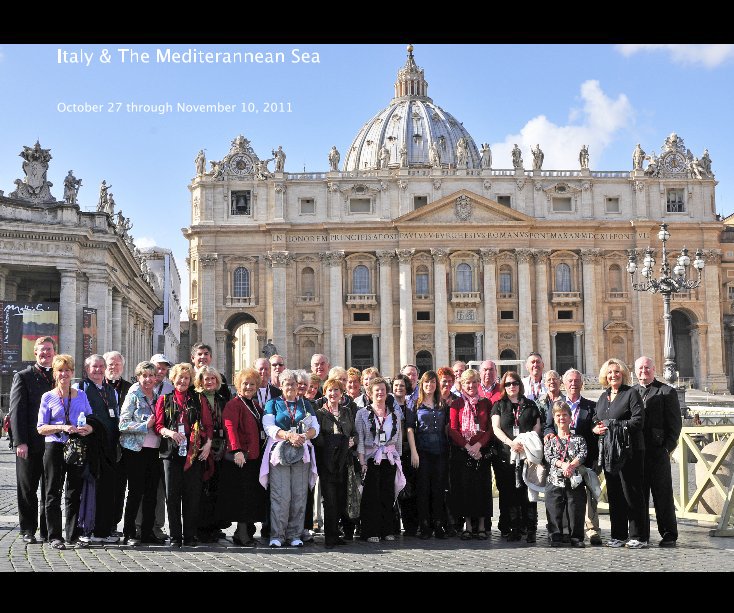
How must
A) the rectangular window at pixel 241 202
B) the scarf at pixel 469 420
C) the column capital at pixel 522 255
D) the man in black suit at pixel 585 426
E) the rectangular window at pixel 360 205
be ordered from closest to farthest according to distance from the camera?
1. the man in black suit at pixel 585 426
2. the scarf at pixel 469 420
3. the column capital at pixel 522 255
4. the rectangular window at pixel 360 205
5. the rectangular window at pixel 241 202

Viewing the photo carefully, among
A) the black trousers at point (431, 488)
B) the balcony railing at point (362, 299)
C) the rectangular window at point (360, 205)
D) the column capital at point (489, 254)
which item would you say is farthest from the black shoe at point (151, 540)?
the rectangular window at point (360, 205)

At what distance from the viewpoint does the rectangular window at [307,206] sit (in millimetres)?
60094

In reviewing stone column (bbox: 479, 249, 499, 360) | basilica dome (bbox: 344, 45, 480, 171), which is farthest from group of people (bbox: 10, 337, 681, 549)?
basilica dome (bbox: 344, 45, 480, 171)

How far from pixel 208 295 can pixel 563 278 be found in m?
22.3

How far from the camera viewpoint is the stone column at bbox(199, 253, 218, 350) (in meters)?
58.8

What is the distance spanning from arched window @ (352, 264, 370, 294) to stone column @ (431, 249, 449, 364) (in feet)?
13.9

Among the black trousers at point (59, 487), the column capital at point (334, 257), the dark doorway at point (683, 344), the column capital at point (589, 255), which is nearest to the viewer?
the black trousers at point (59, 487)

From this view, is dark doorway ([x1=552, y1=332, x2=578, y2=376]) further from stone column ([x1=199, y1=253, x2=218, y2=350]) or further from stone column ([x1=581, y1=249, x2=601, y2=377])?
stone column ([x1=199, y1=253, x2=218, y2=350])

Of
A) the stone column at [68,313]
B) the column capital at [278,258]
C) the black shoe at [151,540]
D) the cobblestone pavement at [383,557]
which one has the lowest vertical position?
the cobblestone pavement at [383,557]

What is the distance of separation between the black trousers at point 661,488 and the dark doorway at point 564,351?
51366 mm

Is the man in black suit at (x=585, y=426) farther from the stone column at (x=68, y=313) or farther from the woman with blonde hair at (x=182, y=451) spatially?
the stone column at (x=68, y=313)

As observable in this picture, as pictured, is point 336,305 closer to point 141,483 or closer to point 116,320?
point 116,320

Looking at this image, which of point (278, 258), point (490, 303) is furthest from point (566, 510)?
point (278, 258)
